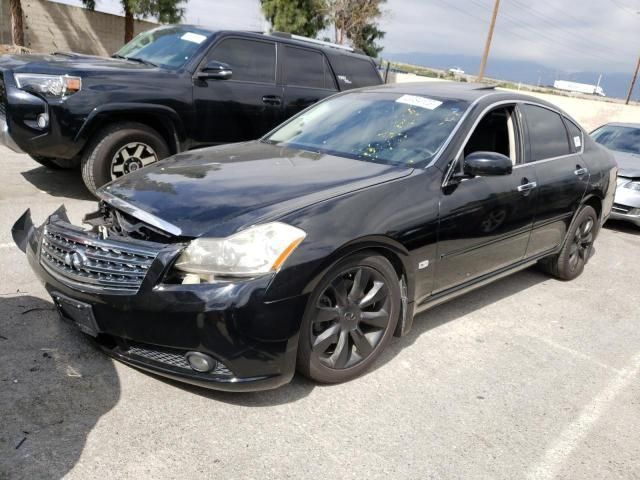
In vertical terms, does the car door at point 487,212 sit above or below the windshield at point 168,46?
below

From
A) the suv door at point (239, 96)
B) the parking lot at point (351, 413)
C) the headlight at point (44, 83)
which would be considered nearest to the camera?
the parking lot at point (351, 413)

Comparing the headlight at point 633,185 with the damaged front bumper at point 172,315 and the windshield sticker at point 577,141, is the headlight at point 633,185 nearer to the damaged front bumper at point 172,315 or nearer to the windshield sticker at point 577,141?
the windshield sticker at point 577,141

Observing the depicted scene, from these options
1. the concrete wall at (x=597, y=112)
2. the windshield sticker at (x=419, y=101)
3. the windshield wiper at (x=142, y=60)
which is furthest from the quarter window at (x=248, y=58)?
the concrete wall at (x=597, y=112)

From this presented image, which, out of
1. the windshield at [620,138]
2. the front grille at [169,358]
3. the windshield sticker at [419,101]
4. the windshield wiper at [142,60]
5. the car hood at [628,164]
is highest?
the windshield sticker at [419,101]

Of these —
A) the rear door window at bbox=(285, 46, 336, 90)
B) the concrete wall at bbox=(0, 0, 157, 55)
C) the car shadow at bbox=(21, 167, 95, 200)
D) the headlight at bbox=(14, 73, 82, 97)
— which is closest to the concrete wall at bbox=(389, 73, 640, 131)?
the rear door window at bbox=(285, 46, 336, 90)

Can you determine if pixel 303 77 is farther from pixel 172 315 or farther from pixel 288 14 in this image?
pixel 288 14

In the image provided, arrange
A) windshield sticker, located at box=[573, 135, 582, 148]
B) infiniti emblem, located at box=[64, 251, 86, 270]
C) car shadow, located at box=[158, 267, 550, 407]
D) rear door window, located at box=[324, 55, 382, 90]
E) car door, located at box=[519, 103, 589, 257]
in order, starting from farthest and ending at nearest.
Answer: rear door window, located at box=[324, 55, 382, 90] → windshield sticker, located at box=[573, 135, 582, 148] → car door, located at box=[519, 103, 589, 257] → car shadow, located at box=[158, 267, 550, 407] → infiniti emblem, located at box=[64, 251, 86, 270]

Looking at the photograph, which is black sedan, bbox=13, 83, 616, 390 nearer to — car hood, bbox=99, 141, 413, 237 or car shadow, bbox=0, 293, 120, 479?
car hood, bbox=99, 141, 413, 237

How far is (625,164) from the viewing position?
798 cm

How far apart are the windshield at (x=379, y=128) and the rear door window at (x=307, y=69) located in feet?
8.29

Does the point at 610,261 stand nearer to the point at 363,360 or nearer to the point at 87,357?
the point at 363,360

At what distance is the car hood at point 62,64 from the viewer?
201 inches

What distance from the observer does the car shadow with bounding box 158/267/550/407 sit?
283 centimetres

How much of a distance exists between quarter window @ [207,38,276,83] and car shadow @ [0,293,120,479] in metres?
3.70
